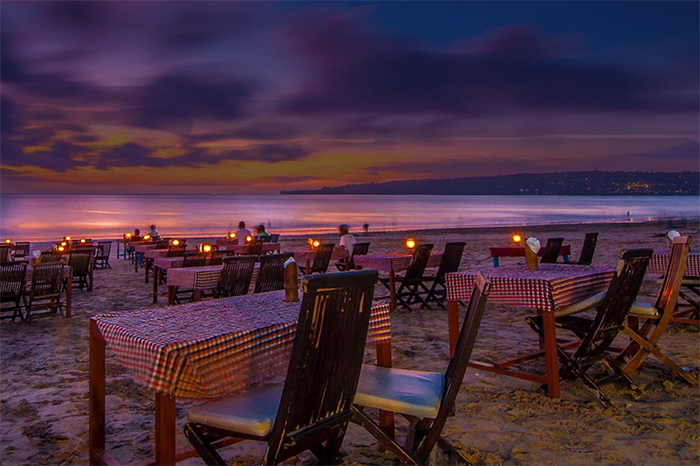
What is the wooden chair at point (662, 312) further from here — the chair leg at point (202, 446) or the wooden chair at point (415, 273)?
the wooden chair at point (415, 273)

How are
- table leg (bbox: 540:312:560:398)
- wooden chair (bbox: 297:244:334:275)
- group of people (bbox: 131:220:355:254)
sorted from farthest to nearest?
group of people (bbox: 131:220:355:254) → wooden chair (bbox: 297:244:334:275) → table leg (bbox: 540:312:560:398)

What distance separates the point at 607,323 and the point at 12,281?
272 inches

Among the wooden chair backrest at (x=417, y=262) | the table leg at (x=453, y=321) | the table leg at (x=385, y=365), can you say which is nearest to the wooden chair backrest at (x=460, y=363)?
the table leg at (x=385, y=365)

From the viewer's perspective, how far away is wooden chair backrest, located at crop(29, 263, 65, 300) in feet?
24.2

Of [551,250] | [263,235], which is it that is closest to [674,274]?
[551,250]

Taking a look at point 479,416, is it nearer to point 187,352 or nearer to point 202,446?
point 202,446

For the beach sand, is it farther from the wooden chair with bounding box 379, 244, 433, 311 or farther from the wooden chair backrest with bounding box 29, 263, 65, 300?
the wooden chair with bounding box 379, 244, 433, 311

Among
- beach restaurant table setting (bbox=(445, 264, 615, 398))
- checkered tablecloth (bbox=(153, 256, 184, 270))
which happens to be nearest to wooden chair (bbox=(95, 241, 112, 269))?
checkered tablecloth (bbox=(153, 256, 184, 270))

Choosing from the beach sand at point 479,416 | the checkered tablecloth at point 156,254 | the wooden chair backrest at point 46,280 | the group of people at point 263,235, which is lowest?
the beach sand at point 479,416

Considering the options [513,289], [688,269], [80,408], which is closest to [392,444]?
[513,289]

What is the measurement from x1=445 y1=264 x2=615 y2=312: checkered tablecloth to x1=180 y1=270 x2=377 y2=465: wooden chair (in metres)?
2.04

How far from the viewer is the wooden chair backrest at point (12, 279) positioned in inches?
279

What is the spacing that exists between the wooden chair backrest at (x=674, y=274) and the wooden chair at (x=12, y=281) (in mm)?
7059

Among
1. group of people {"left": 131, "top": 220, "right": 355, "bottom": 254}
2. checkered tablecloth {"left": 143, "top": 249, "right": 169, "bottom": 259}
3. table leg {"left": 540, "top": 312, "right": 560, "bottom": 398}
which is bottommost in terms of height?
table leg {"left": 540, "top": 312, "right": 560, "bottom": 398}
